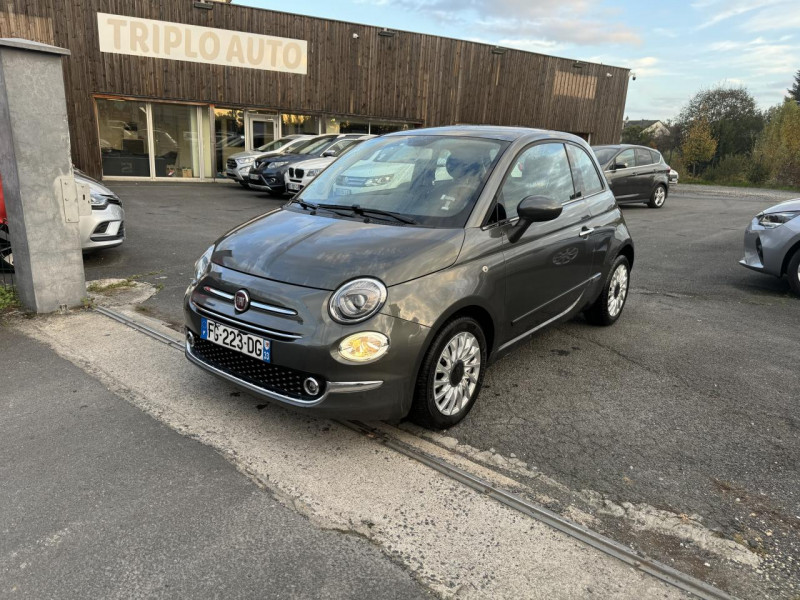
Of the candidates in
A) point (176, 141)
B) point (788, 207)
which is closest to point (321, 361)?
point (788, 207)

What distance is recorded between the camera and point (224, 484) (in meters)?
2.78

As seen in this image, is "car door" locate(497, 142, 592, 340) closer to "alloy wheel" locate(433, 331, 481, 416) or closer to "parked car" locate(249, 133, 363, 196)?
"alloy wheel" locate(433, 331, 481, 416)

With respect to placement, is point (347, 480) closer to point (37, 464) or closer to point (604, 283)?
point (37, 464)

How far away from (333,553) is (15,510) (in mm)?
1449

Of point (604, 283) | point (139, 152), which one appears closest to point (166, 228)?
point (604, 283)

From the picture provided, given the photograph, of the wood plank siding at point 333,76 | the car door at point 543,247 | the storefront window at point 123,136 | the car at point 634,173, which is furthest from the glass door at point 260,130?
the car door at point 543,247

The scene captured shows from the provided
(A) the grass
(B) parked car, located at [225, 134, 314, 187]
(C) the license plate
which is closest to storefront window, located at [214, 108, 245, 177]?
(B) parked car, located at [225, 134, 314, 187]

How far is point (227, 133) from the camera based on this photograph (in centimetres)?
1964

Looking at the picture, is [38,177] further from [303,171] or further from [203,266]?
[303,171]

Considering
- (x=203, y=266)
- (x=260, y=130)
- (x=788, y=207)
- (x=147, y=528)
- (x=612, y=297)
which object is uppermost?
(x=260, y=130)

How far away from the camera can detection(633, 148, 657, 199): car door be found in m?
15.4

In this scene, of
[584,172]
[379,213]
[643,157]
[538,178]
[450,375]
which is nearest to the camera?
[450,375]

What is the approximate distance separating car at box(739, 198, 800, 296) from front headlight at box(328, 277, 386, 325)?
5.77 metres

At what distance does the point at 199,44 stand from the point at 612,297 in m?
17.2
